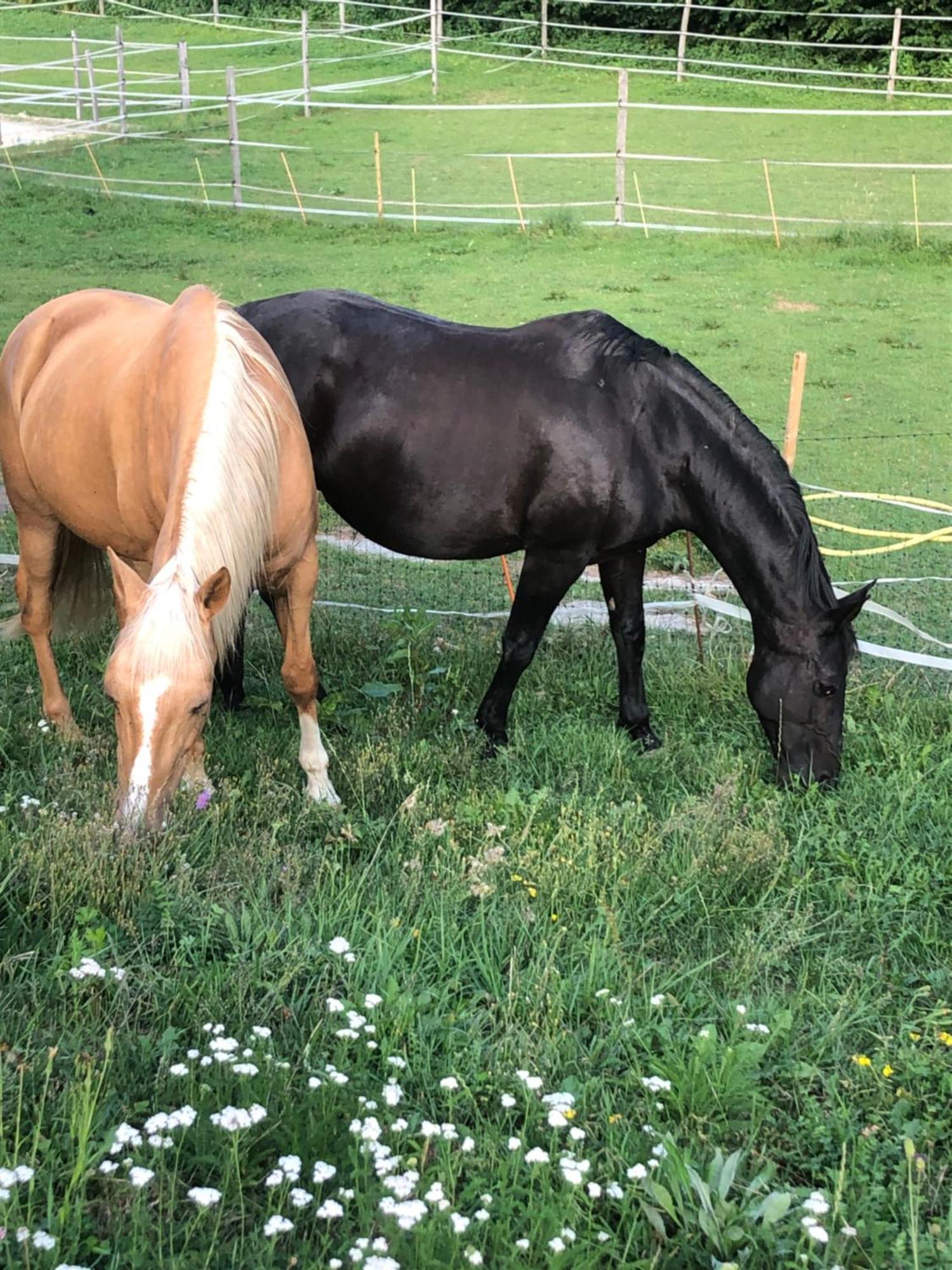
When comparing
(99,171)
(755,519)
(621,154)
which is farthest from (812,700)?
(99,171)

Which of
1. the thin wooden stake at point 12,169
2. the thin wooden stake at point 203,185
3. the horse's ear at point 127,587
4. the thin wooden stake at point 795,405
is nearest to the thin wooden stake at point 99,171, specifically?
the thin wooden stake at point 12,169

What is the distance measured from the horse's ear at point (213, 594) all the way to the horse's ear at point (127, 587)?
153 millimetres

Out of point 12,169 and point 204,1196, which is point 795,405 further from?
point 12,169

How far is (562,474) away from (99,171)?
1762 cm

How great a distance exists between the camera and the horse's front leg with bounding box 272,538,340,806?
3.85 m

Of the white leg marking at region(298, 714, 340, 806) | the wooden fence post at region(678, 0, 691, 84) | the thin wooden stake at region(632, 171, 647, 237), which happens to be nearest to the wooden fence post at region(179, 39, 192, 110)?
the thin wooden stake at region(632, 171, 647, 237)

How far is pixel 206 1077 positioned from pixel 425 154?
20.7 metres

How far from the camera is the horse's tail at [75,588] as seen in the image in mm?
4516

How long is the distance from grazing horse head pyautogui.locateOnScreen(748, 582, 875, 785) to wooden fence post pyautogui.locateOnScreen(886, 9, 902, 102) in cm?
2278

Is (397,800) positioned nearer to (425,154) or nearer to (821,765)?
(821,765)

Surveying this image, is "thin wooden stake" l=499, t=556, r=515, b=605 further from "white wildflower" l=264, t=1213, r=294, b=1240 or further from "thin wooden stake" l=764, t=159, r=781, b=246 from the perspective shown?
"thin wooden stake" l=764, t=159, r=781, b=246

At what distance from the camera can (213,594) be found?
2.87 m

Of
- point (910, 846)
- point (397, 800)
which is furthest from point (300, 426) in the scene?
point (910, 846)

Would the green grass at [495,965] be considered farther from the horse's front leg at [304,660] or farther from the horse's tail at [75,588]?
the horse's tail at [75,588]
